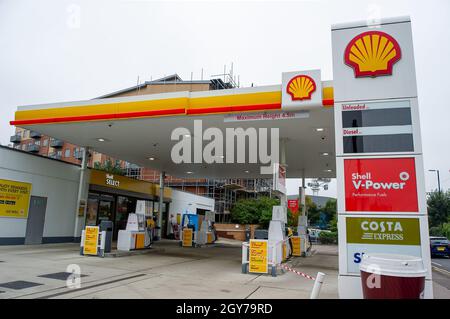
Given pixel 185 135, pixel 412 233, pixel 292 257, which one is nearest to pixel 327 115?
pixel 185 135

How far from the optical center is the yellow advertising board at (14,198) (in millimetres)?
13443

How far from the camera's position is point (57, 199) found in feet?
52.8

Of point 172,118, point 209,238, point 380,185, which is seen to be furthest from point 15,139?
point 380,185

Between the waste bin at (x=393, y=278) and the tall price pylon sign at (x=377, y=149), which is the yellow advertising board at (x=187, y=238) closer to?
the tall price pylon sign at (x=377, y=149)

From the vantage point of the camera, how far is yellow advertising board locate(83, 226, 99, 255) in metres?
12.6

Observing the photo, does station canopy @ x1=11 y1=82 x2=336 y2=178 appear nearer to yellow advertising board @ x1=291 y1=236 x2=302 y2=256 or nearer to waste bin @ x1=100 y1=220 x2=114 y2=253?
waste bin @ x1=100 y1=220 x2=114 y2=253

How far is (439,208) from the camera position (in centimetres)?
3675

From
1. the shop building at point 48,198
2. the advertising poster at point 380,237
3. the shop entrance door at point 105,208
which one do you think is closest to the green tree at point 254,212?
the shop building at point 48,198

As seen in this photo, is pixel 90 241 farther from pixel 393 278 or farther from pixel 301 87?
pixel 393 278

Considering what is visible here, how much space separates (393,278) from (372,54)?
322 centimetres

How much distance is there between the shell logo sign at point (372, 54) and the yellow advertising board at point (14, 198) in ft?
43.0

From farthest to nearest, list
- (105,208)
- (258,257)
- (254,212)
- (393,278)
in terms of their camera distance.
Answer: (254,212) < (105,208) < (258,257) < (393,278)

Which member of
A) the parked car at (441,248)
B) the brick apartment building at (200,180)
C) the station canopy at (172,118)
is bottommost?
the parked car at (441,248)
